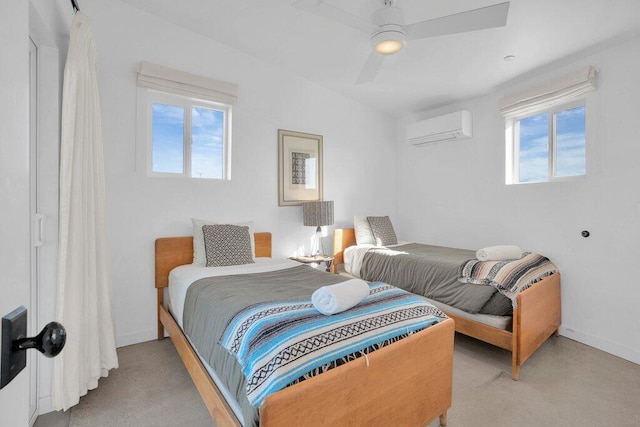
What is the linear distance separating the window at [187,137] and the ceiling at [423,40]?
72 centimetres

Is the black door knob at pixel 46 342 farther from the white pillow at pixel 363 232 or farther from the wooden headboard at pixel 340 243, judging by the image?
the white pillow at pixel 363 232

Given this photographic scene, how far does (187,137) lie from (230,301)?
1.99 metres

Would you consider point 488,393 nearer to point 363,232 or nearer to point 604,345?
point 604,345

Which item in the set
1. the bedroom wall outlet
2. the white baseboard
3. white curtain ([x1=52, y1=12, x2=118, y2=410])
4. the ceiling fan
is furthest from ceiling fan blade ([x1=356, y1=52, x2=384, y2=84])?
the white baseboard

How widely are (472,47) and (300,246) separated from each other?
2.61m

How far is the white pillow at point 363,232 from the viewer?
391cm

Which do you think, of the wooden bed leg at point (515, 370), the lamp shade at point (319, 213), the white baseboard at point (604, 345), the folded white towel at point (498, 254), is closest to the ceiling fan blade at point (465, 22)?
the folded white towel at point (498, 254)

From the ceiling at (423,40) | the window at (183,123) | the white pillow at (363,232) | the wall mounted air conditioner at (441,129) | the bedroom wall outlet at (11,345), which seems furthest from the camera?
the white pillow at (363,232)

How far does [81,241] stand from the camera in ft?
6.21

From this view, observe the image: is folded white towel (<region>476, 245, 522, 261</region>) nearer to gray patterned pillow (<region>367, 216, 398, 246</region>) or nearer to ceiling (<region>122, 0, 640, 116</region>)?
gray patterned pillow (<region>367, 216, 398, 246</region>)

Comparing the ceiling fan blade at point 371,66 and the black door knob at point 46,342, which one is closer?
the black door knob at point 46,342

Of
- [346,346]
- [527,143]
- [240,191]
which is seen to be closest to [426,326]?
[346,346]

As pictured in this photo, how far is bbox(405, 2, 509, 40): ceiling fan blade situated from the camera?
1.71 metres

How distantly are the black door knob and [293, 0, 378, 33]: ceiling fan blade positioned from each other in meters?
1.89
